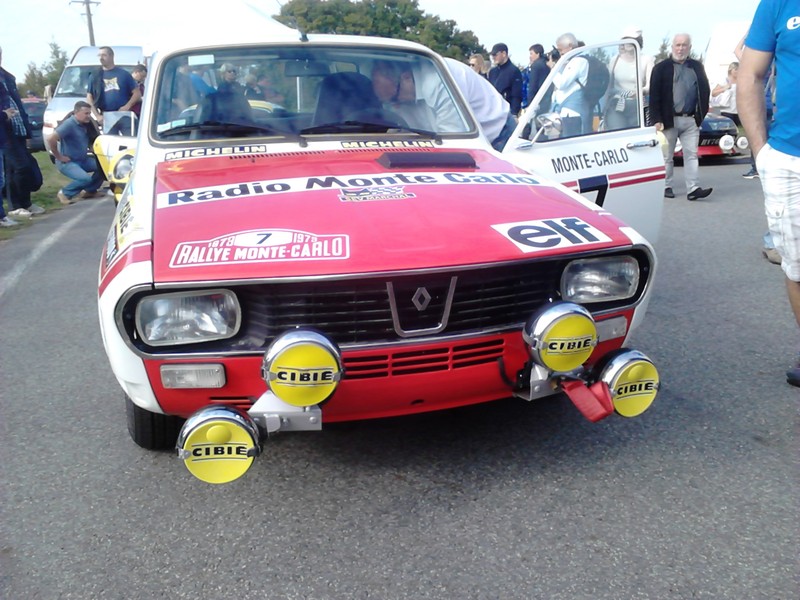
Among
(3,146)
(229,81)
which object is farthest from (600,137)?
(3,146)

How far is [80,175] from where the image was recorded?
11.0m

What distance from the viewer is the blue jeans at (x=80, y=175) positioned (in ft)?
36.1

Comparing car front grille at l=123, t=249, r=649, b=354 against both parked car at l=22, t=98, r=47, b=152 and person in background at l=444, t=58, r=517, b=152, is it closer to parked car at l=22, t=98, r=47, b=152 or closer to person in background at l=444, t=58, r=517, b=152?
person in background at l=444, t=58, r=517, b=152

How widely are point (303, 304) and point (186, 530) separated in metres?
0.82

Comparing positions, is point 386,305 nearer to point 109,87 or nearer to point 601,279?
point 601,279

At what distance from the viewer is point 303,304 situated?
2.48m

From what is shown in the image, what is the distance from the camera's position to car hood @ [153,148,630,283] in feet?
7.97

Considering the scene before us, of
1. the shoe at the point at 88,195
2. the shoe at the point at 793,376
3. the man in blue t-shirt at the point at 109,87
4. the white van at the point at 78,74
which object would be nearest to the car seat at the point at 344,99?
the shoe at the point at 793,376

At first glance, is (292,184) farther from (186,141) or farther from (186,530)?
(186,530)

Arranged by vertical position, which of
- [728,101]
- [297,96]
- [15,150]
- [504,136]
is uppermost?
[297,96]

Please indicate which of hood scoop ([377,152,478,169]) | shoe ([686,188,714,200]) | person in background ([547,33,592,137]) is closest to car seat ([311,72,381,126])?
hood scoop ([377,152,478,169])

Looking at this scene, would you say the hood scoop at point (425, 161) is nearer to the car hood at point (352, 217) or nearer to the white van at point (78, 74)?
the car hood at point (352, 217)

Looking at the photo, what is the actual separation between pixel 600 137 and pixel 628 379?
200 centimetres

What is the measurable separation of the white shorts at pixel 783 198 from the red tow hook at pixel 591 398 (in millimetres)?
1352
